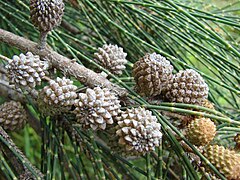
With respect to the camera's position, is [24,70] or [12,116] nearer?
[24,70]

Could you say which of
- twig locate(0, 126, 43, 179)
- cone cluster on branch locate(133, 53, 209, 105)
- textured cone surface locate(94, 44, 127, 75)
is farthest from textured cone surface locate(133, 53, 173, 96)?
twig locate(0, 126, 43, 179)

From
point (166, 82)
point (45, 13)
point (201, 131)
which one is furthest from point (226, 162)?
point (45, 13)

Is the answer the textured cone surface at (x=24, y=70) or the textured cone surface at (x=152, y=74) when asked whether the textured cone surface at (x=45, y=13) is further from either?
the textured cone surface at (x=152, y=74)

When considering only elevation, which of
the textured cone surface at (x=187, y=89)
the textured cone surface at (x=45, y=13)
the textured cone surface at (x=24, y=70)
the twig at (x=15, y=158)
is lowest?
the twig at (x=15, y=158)

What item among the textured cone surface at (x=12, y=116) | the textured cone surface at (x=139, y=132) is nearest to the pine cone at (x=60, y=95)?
the textured cone surface at (x=139, y=132)

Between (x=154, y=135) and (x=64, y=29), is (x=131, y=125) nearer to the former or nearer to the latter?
(x=154, y=135)

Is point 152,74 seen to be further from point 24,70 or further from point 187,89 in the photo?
point 24,70

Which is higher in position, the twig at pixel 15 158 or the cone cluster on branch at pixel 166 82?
the cone cluster on branch at pixel 166 82

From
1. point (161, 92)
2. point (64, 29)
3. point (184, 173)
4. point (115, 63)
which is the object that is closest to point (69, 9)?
point (64, 29)
